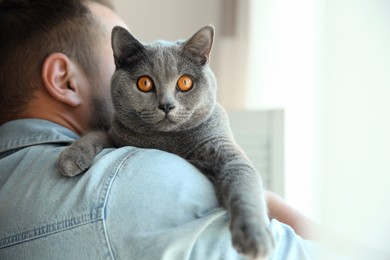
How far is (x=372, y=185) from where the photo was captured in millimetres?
858

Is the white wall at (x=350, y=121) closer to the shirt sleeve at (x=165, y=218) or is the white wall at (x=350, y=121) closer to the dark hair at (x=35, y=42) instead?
the shirt sleeve at (x=165, y=218)

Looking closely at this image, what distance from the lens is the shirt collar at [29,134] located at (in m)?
1.04

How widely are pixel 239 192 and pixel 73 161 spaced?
12.4 inches

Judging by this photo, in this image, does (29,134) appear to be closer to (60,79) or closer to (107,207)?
(60,79)

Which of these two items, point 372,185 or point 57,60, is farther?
point 57,60

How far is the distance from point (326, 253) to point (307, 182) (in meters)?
0.68

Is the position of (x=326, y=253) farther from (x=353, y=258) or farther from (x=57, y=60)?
(x=57, y=60)

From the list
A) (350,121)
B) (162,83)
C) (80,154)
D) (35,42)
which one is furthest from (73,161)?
(350,121)

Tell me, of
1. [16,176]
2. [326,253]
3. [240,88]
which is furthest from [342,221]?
[240,88]

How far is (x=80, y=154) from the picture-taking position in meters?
0.93

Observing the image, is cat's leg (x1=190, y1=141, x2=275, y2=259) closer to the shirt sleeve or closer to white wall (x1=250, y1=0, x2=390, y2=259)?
the shirt sleeve

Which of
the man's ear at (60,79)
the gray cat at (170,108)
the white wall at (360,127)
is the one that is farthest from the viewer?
the man's ear at (60,79)

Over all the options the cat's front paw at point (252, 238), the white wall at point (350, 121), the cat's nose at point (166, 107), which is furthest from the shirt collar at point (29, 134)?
the white wall at point (350, 121)

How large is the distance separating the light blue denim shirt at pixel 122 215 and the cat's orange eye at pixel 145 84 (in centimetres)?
18
